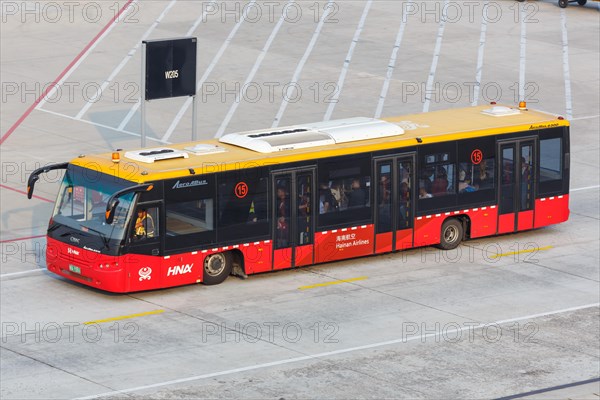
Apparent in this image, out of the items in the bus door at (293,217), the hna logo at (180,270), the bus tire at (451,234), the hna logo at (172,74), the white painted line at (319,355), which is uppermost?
the hna logo at (172,74)

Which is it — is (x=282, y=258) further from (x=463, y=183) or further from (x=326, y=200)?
(x=463, y=183)

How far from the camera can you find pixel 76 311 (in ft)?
90.7

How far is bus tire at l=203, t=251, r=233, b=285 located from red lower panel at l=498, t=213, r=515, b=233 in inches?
280

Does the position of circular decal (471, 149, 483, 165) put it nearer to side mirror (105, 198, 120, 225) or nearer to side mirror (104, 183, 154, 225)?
side mirror (104, 183, 154, 225)

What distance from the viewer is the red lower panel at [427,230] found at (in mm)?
31844

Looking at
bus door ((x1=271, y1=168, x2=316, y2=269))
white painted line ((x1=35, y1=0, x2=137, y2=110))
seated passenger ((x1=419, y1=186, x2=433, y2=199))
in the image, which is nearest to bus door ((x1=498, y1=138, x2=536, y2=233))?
seated passenger ((x1=419, y1=186, x2=433, y2=199))

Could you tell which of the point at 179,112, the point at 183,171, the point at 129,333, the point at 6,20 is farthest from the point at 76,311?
the point at 6,20

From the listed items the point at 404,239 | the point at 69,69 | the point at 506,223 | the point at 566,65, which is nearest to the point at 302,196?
the point at 404,239

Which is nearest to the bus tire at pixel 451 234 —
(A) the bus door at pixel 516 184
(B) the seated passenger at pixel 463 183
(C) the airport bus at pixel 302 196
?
(C) the airport bus at pixel 302 196

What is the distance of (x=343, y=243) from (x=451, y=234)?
3.13 metres

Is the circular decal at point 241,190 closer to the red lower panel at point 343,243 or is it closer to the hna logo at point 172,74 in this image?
the red lower panel at point 343,243

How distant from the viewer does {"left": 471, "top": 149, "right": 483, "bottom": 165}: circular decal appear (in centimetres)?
3234

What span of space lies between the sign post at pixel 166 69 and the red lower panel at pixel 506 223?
27.3 feet

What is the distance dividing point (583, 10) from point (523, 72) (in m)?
11.7
